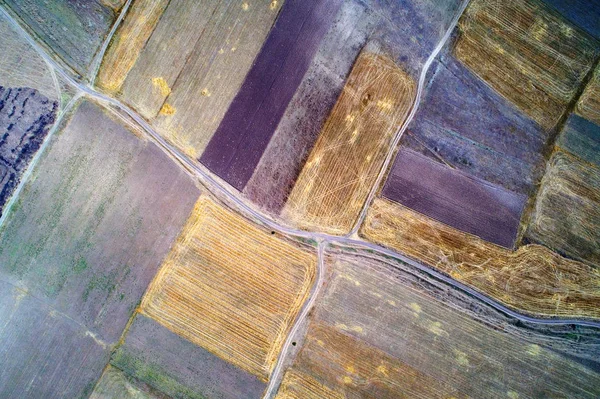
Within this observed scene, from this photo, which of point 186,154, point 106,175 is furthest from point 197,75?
point 106,175

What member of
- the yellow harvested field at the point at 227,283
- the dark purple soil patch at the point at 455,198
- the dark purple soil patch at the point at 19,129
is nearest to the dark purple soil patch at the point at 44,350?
the yellow harvested field at the point at 227,283

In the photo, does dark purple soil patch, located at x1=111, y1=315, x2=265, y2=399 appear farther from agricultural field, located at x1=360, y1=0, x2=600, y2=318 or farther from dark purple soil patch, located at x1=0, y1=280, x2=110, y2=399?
agricultural field, located at x1=360, y1=0, x2=600, y2=318

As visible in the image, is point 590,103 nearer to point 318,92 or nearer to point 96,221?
point 318,92

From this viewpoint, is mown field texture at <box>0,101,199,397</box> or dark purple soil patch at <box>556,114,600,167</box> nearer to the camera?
mown field texture at <box>0,101,199,397</box>

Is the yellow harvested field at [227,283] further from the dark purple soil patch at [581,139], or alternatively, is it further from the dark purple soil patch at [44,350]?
the dark purple soil patch at [581,139]

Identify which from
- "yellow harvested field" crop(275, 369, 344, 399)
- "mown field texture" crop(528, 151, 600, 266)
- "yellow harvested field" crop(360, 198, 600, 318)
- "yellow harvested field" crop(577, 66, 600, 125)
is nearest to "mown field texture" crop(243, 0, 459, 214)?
"yellow harvested field" crop(360, 198, 600, 318)

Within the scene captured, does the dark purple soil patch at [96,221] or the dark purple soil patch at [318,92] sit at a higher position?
the dark purple soil patch at [318,92]
